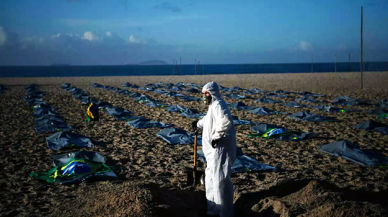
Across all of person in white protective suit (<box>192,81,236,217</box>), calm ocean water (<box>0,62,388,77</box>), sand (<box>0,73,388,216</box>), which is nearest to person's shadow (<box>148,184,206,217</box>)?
sand (<box>0,73,388,216</box>)

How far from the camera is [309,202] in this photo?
3.93 meters

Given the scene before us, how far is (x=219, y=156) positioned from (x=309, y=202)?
49.4 inches

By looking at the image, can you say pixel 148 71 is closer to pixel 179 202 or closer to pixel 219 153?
pixel 179 202

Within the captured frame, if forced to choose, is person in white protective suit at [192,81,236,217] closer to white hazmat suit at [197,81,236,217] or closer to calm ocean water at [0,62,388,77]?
white hazmat suit at [197,81,236,217]

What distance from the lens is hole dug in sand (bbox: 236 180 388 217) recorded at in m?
3.45

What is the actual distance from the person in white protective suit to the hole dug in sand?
1.48 feet

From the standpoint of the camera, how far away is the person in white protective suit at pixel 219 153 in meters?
3.67

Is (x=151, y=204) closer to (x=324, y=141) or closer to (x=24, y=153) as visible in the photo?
(x=24, y=153)

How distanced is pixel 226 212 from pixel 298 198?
3.41 ft

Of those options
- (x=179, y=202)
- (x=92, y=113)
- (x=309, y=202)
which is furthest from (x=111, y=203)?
(x=92, y=113)

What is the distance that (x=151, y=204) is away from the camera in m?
3.79

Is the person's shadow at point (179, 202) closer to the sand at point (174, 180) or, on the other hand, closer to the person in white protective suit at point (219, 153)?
the sand at point (174, 180)

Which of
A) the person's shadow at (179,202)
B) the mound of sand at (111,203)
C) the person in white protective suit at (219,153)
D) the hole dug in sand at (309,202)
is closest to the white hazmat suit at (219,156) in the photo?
the person in white protective suit at (219,153)

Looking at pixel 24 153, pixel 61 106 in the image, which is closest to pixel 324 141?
pixel 24 153
